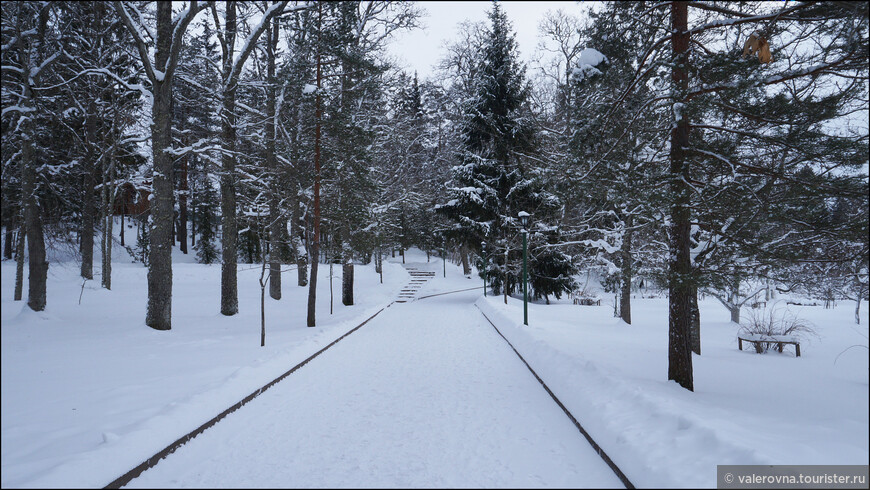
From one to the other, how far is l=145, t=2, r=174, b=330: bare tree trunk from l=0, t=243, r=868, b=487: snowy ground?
2.03 feet

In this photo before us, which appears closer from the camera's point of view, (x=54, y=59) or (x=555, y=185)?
(x=555, y=185)

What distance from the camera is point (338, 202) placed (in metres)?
15.3

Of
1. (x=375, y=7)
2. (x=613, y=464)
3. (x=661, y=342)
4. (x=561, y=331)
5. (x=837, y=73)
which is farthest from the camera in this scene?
(x=375, y=7)

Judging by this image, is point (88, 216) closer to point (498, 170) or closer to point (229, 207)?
point (229, 207)

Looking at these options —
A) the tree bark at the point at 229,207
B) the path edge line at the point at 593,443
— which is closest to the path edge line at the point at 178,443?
the path edge line at the point at 593,443

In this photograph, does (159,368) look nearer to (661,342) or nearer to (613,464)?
(613,464)

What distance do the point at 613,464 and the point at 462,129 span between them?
2099 centimetres

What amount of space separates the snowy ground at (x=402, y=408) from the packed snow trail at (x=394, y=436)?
0.09 feet

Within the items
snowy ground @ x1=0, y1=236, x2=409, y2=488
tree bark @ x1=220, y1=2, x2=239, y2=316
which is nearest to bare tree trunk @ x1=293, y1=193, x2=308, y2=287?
tree bark @ x1=220, y1=2, x2=239, y2=316

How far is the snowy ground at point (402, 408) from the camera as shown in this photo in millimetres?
3838

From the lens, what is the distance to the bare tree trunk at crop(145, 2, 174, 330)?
35.9 ft

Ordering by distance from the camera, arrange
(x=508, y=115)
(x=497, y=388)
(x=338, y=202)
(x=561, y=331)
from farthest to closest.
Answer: (x=508, y=115) < (x=338, y=202) < (x=561, y=331) < (x=497, y=388)

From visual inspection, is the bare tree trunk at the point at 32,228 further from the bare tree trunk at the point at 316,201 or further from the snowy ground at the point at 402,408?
the bare tree trunk at the point at 316,201

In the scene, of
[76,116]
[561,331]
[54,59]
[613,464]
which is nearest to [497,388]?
[613,464]
